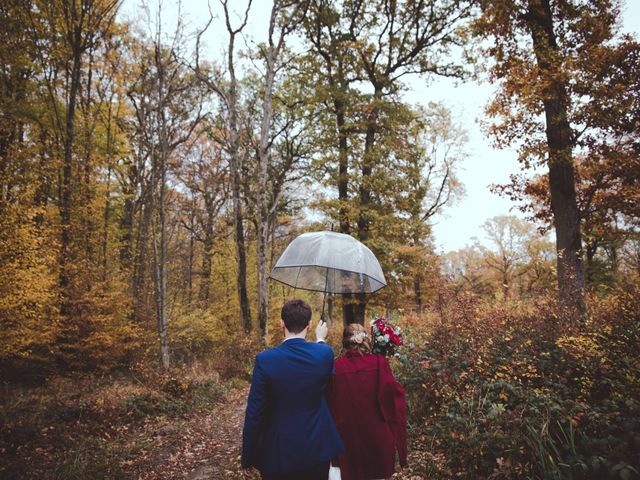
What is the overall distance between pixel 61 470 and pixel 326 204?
1154cm

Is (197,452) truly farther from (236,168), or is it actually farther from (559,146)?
(236,168)

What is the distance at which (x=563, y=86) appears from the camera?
7.99 metres

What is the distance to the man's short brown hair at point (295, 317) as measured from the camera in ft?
8.55

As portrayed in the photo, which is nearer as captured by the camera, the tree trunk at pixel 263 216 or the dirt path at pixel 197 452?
the dirt path at pixel 197 452

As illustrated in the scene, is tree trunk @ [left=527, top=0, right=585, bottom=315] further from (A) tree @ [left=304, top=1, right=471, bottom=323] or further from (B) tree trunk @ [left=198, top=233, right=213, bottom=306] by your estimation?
(B) tree trunk @ [left=198, top=233, right=213, bottom=306]

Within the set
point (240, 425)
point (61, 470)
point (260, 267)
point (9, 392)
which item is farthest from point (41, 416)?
point (260, 267)

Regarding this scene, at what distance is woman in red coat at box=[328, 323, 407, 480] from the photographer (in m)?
2.97

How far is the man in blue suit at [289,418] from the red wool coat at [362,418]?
1.33 feet

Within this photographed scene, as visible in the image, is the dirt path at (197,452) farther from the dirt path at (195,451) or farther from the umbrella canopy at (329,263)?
the umbrella canopy at (329,263)

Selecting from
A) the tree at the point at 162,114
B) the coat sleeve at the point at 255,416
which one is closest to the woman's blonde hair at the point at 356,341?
the coat sleeve at the point at 255,416

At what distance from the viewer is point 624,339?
458 cm

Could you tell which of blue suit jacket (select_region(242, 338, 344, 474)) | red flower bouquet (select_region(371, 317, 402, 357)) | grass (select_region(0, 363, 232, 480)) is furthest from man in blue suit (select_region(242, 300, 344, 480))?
grass (select_region(0, 363, 232, 480))

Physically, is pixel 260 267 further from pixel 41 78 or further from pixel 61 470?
pixel 41 78

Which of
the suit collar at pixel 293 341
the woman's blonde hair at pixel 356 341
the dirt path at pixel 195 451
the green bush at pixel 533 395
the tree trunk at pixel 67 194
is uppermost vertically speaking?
the tree trunk at pixel 67 194
